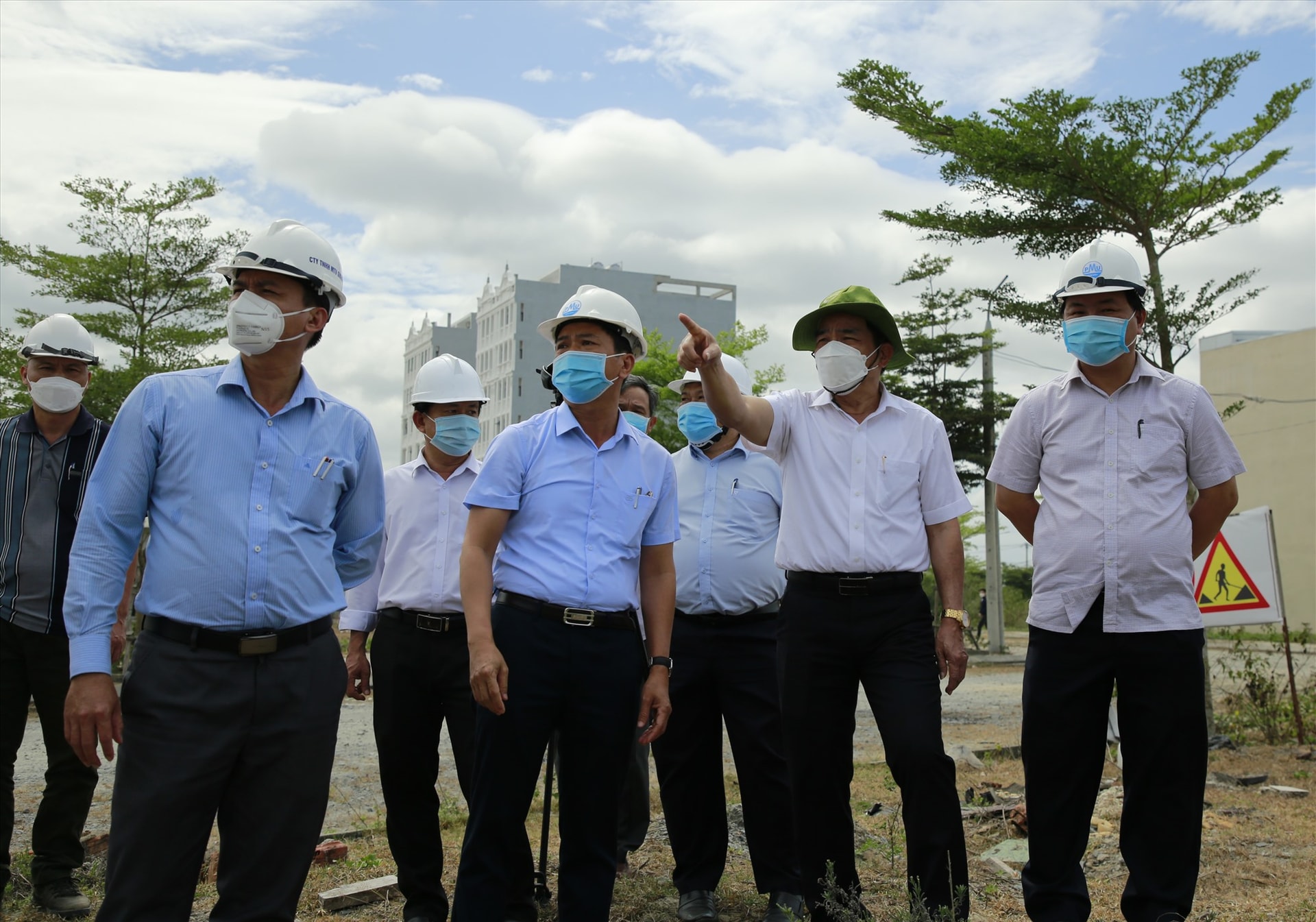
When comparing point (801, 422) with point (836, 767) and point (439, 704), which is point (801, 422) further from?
point (439, 704)

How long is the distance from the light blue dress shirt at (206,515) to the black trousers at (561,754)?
2.38 ft

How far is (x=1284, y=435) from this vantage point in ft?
145

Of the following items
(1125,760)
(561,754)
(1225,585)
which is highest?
(1225,585)

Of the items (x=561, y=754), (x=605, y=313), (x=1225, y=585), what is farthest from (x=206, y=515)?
(x=1225, y=585)

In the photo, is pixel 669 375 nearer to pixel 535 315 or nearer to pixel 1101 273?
pixel 1101 273

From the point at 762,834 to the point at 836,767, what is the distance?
2.45 ft

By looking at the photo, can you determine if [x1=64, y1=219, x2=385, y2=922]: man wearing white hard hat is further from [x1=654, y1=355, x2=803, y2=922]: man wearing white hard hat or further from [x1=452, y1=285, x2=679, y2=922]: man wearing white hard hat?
[x1=654, y1=355, x2=803, y2=922]: man wearing white hard hat

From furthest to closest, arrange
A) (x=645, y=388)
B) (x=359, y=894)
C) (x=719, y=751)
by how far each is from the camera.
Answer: (x=645, y=388) → (x=719, y=751) → (x=359, y=894)

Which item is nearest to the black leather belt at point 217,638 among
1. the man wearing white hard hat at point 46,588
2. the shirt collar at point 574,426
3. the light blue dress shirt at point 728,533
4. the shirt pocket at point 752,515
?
the shirt collar at point 574,426

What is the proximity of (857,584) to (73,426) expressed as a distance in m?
3.53

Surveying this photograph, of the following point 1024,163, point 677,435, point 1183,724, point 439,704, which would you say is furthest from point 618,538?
point 677,435

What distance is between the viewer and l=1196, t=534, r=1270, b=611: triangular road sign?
9164 millimetres

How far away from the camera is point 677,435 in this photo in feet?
89.2

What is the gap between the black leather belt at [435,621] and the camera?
4824 millimetres
